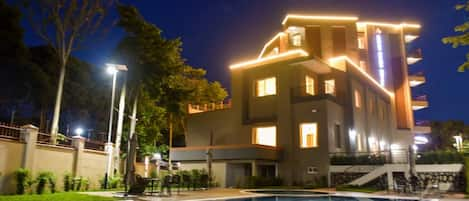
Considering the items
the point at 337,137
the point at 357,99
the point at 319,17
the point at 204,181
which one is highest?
the point at 319,17

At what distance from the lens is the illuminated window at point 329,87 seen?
23403mm

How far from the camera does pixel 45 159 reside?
14.6 meters

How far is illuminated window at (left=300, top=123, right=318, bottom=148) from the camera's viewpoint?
21.9 metres

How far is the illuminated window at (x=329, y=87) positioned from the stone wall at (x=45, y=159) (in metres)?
14.0

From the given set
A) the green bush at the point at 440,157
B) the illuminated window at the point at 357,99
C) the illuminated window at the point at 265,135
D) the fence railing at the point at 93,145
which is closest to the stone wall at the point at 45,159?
the fence railing at the point at 93,145

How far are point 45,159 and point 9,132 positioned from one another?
187 centimetres

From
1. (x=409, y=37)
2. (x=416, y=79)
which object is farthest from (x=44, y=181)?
(x=409, y=37)

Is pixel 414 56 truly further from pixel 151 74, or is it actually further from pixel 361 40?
pixel 151 74

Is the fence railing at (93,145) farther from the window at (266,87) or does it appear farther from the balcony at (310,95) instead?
the balcony at (310,95)

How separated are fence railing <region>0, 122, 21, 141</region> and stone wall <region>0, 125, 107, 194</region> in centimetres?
16

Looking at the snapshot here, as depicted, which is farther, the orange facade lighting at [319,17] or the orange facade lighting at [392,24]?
the orange facade lighting at [392,24]

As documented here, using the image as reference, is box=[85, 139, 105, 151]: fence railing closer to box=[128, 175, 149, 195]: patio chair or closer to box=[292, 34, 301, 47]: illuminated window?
box=[128, 175, 149, 195]: patio chair

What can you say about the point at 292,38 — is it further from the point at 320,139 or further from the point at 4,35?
the point at 4,35

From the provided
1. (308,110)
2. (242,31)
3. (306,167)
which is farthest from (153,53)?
(242,31)
